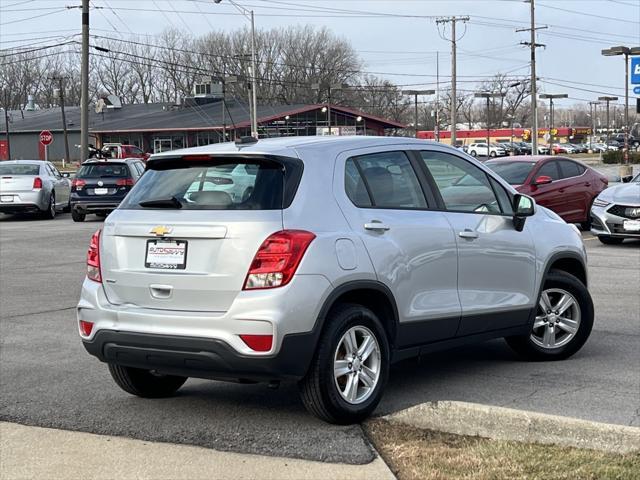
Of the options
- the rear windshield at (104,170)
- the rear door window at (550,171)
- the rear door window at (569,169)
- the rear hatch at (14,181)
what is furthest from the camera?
the rear windshield at (104,170)

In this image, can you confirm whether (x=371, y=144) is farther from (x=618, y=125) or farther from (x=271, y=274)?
(x=618, y=125)

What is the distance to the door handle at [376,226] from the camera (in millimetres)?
5556

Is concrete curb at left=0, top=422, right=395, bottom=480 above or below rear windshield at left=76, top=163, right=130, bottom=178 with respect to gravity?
below

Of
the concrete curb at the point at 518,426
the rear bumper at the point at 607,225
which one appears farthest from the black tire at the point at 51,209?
the concrete curb at the point at 518,426

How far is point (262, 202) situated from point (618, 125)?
199405 millimetres

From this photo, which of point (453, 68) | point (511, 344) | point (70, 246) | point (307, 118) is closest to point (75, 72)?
point (307, 118)

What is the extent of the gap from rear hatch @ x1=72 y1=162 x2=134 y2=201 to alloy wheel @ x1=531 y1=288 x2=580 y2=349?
701 inches

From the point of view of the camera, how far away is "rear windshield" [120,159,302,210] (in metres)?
5.27

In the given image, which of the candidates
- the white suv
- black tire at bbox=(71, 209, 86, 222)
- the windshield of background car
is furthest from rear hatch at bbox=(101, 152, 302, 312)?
the white suv

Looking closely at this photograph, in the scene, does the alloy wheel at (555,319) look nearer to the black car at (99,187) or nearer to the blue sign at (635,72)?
the blue sign at (635,72)

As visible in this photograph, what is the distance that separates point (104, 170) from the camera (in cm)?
2406

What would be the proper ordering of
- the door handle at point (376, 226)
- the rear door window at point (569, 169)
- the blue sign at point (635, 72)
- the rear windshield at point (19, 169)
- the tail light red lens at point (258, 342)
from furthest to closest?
the rear windshield at point (19, 169) < the blue sign at point (635, 72) < the rear door window at point (569, 169) < the door handle at point (376, 226) < the tail light red lens at point (258, 342)

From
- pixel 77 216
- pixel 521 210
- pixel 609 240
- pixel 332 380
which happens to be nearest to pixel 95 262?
pixel 332 380

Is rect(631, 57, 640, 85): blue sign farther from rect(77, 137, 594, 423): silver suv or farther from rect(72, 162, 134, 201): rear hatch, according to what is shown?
rect(77, 137, 594, 423): silver suv
